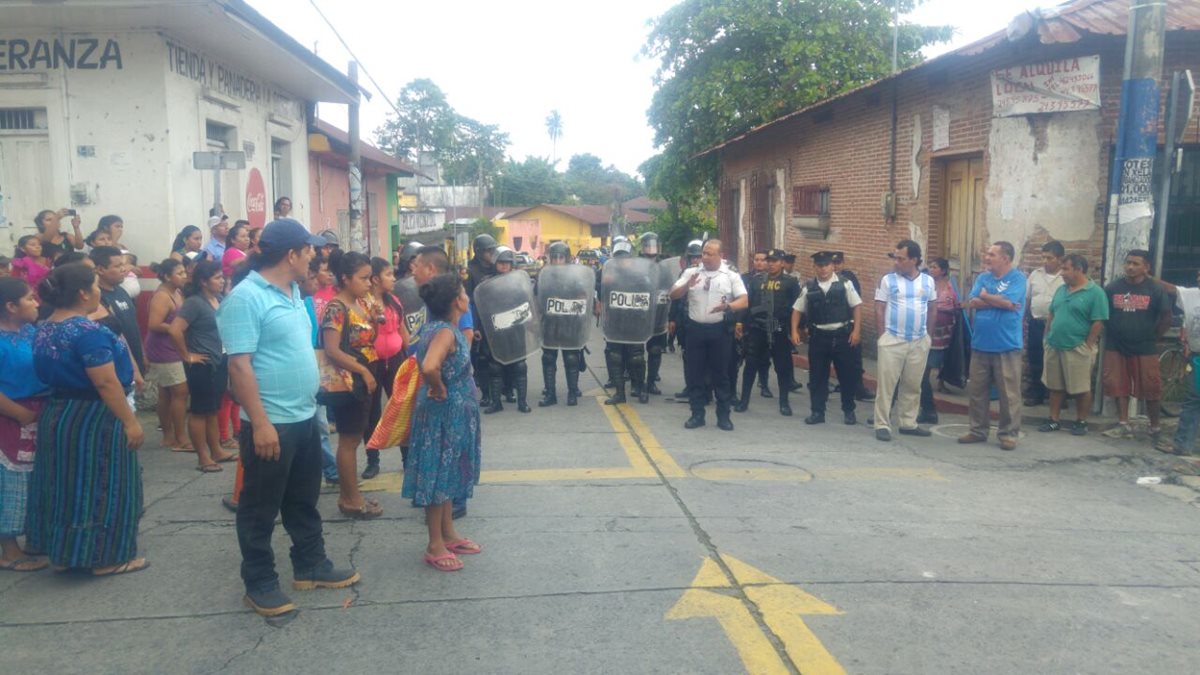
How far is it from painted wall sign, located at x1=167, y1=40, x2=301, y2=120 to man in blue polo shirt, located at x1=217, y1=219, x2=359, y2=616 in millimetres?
7402

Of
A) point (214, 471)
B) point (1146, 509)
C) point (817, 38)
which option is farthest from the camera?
point (817, 38)

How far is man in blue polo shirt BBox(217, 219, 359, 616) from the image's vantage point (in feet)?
14.7

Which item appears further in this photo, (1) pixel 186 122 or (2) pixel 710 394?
(1) pixel 186 122

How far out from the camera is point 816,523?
613cm

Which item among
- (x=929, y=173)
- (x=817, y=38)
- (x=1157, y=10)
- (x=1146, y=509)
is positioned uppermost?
(x=817, y=38)

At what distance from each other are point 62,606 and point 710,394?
6.99m

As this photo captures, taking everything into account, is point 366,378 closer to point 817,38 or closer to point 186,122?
point 186,122

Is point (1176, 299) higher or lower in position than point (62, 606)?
higher

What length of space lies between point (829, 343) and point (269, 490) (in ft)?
20.7

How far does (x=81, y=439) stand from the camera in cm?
501

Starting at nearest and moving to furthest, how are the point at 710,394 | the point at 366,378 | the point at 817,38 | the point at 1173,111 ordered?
the point at 366,378 → the point at 1173,111 → the point at 710,394 → the point at 817,38

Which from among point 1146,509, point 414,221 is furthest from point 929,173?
point 414,221

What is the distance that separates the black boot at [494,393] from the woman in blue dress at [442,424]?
468 centimetres

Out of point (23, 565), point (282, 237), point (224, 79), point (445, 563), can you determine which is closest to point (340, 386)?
point (445, 563)
